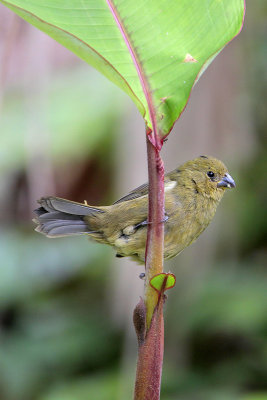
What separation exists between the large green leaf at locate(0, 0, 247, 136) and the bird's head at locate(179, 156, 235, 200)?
1246 millimetres

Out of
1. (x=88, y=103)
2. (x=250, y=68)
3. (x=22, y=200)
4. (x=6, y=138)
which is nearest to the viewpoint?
(x=250, y=68)

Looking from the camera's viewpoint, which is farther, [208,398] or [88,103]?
[88,103]

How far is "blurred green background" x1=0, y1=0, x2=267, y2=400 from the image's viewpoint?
3557mm

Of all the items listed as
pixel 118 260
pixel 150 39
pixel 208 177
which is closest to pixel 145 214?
pixel 208 177

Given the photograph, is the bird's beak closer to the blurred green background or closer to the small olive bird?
the small olive bird

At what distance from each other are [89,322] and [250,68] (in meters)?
2.15

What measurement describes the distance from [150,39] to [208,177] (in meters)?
1.31

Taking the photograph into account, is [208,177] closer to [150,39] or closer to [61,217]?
[61,217]

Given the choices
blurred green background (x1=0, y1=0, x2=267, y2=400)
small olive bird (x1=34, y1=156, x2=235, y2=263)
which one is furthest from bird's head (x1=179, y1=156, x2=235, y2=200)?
blurred green background (x1=0, y1=0, x2=267, y2=400)

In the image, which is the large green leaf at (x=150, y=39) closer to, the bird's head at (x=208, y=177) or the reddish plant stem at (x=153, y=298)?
the reddish plant stem at (x=153, y=298)

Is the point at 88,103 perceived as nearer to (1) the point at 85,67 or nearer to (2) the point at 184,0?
(1) the point at 85,67

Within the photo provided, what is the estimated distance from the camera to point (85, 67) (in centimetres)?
580

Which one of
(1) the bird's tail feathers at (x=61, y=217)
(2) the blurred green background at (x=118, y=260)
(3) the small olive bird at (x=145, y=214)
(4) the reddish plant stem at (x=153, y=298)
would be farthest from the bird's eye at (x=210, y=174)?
(4) the reddish plant stem at (x=153, y=298)

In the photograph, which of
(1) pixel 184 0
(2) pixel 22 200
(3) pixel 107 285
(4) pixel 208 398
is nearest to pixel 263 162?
(3) pixel 107 285
